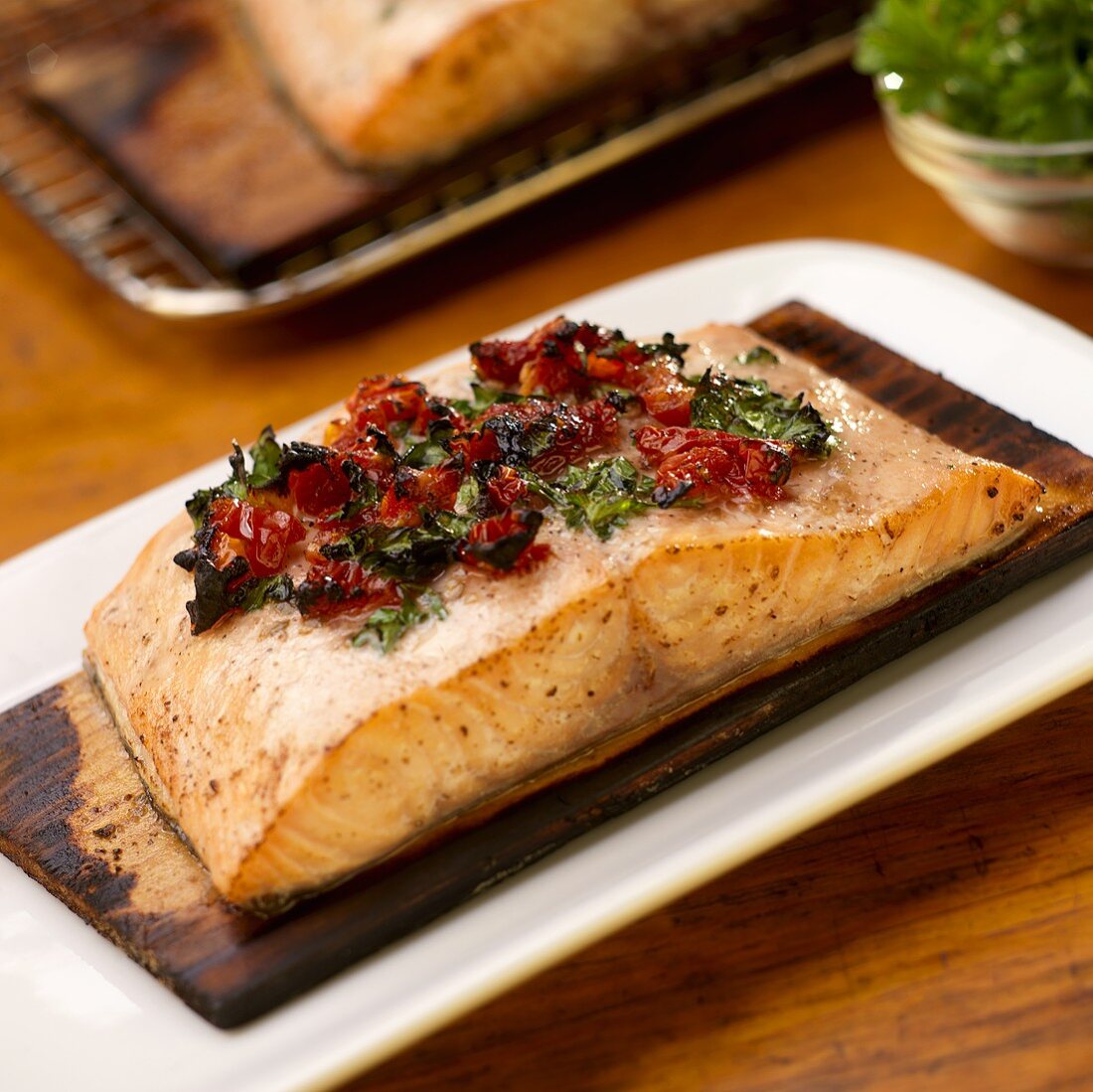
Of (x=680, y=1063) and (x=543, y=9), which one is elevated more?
(x=543, y=9)

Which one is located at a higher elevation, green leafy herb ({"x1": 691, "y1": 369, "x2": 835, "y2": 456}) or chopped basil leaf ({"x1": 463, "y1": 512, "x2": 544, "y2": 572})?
chopped basil leaf ({"x1": 463, "y1": 512, "x2": 544, "y2": 572})

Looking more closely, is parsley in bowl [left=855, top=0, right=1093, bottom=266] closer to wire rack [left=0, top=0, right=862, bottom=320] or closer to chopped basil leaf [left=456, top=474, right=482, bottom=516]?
wire rack [left=0, top=0, right=862, bottom=320]

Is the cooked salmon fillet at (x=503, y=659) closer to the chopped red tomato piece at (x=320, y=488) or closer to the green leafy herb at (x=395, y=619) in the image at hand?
the green leafy herb at (x=395, y=619)

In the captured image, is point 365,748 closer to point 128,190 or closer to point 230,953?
point 230,953

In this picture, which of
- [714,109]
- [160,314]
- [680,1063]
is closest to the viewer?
[680,1063]

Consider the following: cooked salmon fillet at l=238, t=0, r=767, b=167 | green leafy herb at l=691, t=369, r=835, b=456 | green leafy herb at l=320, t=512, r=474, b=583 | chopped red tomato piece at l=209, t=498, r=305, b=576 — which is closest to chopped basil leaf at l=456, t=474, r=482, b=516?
green leafy herb at l=320, t=512, r=474, b=583

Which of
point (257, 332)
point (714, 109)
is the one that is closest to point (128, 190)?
point (257, 332)
